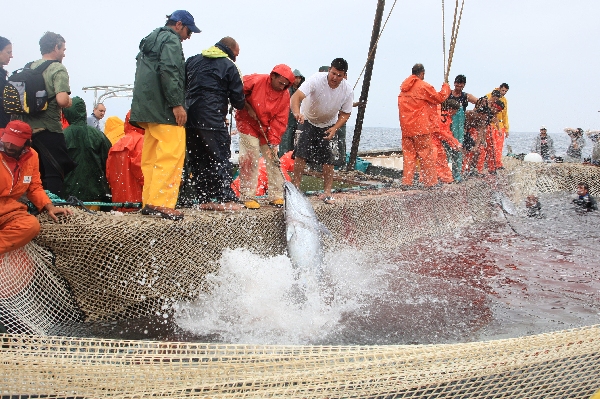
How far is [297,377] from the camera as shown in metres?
2.25

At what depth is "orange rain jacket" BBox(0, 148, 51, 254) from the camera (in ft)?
11.7

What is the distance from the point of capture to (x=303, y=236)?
5047mm

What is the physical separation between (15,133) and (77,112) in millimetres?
2578

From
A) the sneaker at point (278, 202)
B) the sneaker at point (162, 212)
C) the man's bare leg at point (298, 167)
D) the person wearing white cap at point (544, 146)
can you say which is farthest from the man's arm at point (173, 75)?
the person wearing white cap at point (544, 146)

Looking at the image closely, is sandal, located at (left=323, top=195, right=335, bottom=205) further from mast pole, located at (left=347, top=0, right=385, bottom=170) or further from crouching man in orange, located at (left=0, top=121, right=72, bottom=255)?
mast pole, located at (left=347, top=0, right=385, bottom=170)

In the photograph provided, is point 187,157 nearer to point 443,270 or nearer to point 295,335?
point 295,335

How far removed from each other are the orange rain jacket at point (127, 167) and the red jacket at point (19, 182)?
6.22 feet

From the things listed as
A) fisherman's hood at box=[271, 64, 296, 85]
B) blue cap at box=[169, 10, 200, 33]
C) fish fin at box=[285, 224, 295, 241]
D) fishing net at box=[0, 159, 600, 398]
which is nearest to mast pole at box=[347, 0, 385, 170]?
fishing net at box=[0, 159, 600, 398]

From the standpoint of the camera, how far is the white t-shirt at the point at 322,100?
6625 mm

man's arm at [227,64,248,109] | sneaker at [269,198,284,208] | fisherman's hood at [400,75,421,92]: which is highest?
fisherman's hood at [400,75,421,92]

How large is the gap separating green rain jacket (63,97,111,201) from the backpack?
126cm

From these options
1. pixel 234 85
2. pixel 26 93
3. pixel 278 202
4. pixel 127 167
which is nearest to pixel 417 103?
pixel 278 202

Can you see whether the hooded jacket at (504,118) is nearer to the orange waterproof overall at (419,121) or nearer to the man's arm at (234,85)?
the orange waterproof overall at (419,121)

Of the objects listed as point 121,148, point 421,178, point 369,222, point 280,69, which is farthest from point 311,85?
point 421,178
